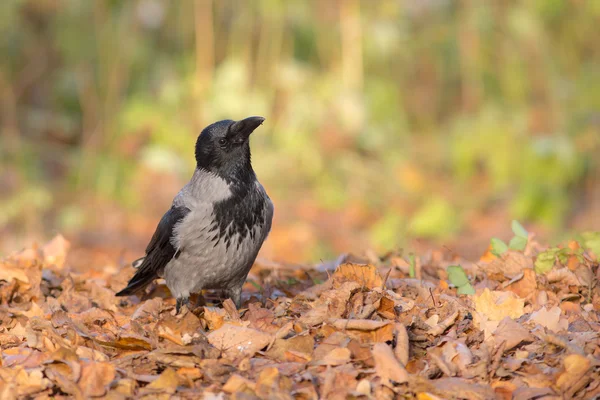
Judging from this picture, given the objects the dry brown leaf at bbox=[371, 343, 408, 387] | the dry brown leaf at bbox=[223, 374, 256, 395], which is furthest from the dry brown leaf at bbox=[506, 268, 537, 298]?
the dry brown leaf at bbox=[223, 374, 256, 395]

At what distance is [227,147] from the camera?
4375 millimetres

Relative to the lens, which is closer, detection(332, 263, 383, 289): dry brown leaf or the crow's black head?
detection(332, 263, 383, 289): dry brown leaf

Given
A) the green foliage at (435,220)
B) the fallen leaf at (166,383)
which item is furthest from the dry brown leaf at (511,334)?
the green foliage at (435,220)

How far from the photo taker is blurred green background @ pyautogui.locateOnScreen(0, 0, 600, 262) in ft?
30.9

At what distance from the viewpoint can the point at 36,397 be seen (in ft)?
10.2

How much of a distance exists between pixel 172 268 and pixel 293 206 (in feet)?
18.1

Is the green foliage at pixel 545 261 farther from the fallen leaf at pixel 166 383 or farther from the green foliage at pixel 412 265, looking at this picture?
the fallen leaf at pixel 166 383

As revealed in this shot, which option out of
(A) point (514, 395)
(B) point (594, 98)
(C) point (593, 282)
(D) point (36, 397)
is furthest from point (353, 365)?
(B) point (594, 98)

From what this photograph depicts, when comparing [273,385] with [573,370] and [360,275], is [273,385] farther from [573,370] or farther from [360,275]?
[573,370]

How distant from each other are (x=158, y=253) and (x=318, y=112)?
258 inches

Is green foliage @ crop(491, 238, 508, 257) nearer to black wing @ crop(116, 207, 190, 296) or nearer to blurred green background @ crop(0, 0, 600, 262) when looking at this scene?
black wing @ crop(116, 207, 190, 296)

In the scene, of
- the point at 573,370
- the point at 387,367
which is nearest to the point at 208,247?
the point at 387,367

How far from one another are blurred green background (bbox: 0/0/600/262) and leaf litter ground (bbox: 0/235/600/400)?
14.2 ft

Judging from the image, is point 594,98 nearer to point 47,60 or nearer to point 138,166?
point 138,166
